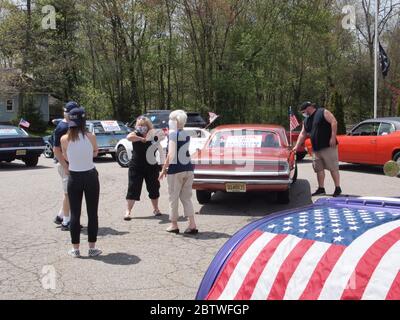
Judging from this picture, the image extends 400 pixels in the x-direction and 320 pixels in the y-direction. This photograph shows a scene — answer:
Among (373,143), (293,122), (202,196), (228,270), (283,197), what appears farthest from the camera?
(293,122)

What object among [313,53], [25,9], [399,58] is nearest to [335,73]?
[313,53]

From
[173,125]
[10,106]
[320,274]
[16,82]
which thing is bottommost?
[320,274]

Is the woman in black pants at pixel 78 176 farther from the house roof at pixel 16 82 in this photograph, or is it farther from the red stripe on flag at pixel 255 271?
the house roof at pixel 16 82

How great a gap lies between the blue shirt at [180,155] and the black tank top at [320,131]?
3535 millimetres

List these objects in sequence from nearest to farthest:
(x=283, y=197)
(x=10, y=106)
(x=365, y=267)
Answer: (x=365, y=267), (x=283, y=197), (x=10, y=106)

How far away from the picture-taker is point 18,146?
15.6 metres

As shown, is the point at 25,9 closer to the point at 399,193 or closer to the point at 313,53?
the point at 313,53

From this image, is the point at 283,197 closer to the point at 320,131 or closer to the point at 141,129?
the point at 320,131

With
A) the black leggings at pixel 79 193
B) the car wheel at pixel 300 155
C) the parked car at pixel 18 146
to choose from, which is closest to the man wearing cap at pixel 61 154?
the black leggings at pixel 79 193

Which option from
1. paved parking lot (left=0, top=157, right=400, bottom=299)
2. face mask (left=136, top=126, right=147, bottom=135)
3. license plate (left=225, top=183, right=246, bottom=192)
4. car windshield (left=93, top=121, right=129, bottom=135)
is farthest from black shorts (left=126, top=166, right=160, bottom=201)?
car windshield (left=93, top=121, right=129, bottom=135)

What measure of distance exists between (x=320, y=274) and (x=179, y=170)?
4.71 m

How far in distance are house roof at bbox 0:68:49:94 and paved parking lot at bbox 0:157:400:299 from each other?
2706 cm

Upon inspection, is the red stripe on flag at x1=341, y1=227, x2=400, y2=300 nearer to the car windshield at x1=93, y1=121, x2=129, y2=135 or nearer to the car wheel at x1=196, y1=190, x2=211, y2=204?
the car wheel at x1=196, y1=190, x2=211, y2=204

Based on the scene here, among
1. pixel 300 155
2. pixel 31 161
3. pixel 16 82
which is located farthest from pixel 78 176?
pixel 16 82
